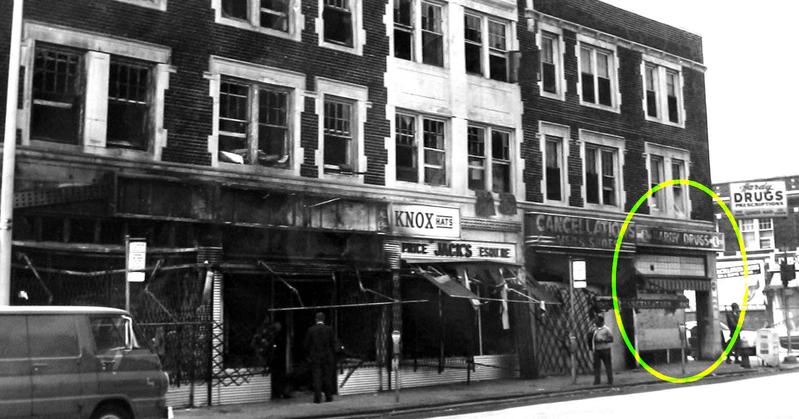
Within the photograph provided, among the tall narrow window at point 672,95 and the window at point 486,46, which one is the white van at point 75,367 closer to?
the window at point 486,46

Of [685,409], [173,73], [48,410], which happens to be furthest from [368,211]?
[48,410]

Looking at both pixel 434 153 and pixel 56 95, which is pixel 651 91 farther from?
pixel 56 95

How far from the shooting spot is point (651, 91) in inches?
1226

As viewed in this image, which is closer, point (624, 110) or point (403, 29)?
point (403, 29)

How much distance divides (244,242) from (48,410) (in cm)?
789

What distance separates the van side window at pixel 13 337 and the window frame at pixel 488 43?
15.8m

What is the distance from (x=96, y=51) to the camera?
17.5 m

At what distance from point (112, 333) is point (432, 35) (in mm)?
14370

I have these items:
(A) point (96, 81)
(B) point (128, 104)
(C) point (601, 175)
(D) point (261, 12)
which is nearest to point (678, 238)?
(C) point (601, 175)

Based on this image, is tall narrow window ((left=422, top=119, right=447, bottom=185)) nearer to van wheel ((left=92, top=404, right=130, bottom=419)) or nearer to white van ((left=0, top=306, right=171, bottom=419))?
white van ((left=0, top=306, right=171, bottom=419))

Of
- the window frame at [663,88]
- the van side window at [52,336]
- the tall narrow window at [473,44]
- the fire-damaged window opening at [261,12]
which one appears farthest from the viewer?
the window frame at [663,88]

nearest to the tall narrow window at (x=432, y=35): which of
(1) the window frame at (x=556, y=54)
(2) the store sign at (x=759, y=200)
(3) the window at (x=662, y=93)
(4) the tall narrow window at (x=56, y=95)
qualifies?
(1) the window frame at (x=556, y=54)

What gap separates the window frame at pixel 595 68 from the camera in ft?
93.0

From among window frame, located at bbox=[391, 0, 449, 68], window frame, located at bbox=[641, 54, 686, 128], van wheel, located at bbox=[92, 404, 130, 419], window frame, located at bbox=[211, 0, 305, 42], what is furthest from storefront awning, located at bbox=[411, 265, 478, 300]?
window frame, located at bbox=[641, 54, 686, 128]
